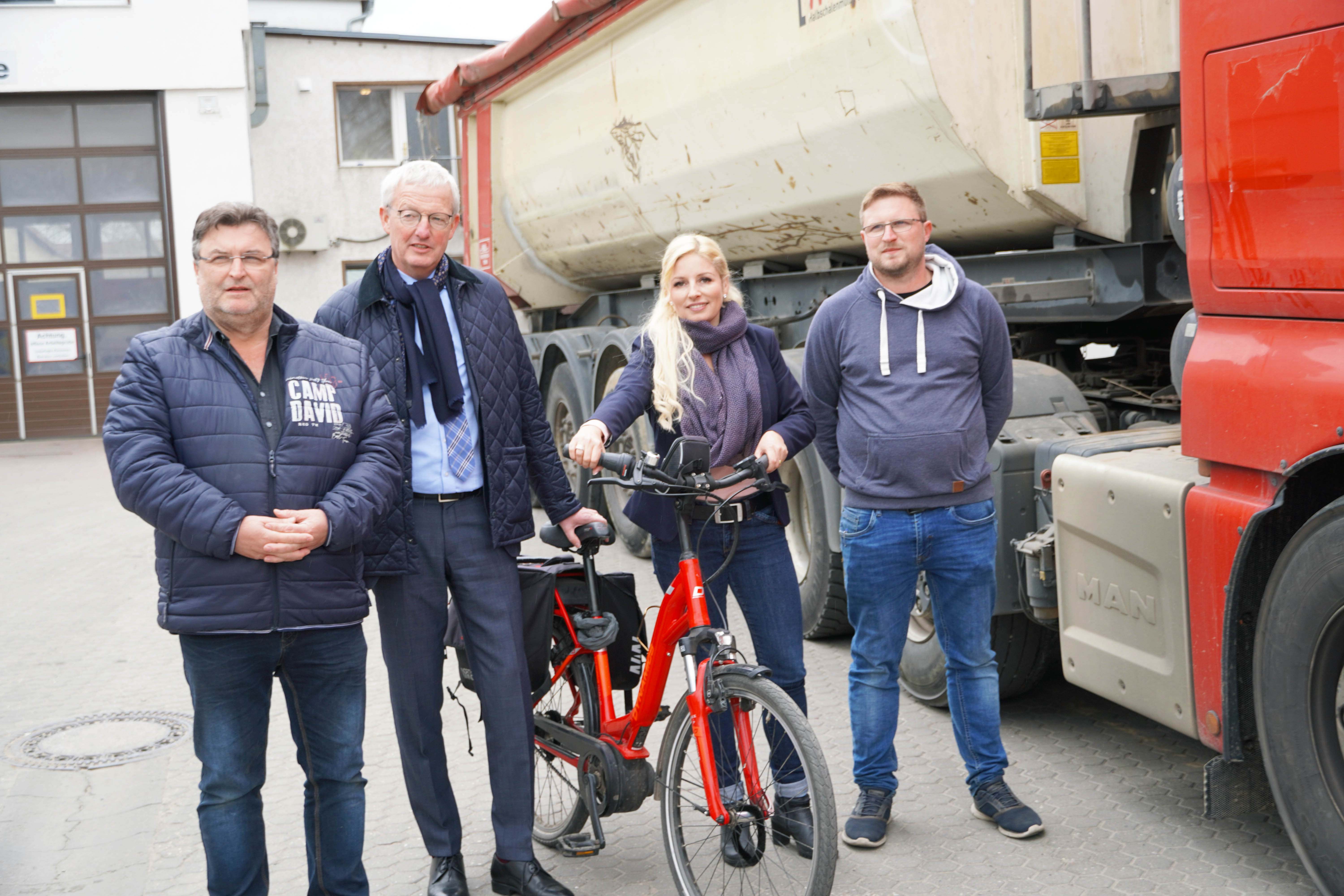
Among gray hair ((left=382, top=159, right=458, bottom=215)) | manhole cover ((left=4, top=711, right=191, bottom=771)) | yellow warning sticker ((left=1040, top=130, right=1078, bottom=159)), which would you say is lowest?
manhole cover ((left=4, top=711, right=191, bottom=771))

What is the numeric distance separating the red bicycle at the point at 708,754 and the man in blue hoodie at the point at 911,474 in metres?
0.41

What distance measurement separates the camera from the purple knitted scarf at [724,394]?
3.59m

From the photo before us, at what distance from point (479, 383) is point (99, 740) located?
2710 millimetres

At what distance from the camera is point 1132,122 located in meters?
4.41

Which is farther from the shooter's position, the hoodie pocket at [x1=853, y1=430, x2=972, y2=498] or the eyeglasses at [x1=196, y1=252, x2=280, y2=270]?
the hoodie pocket at [x1=853, y1=430, x2=972, y2=498]

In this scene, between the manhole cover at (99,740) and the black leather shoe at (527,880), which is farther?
the manhole cover at (99,740)

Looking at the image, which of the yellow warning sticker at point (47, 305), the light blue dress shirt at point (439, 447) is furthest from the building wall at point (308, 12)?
the light blue dress shirt at point (439, 447)

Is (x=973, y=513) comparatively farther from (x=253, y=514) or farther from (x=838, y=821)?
(x=253, y=514)

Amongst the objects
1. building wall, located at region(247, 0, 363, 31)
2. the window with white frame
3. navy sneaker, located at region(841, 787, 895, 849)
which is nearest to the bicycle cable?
navy sneaker, located at region(841, 787, 895, 849)

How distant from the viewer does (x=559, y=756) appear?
12.1 ft

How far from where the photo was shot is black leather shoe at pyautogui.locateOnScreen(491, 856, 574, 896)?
3.41 metres

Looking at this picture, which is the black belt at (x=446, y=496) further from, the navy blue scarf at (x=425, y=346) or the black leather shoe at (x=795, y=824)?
the black leather shoe at (x=795, y=824)

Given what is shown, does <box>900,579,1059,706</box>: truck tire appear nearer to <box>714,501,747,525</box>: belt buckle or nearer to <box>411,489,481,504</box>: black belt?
<box>714,501,747,525</box>: belt buckle

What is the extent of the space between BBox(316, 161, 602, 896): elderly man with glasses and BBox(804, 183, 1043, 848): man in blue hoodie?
934 millimetres
